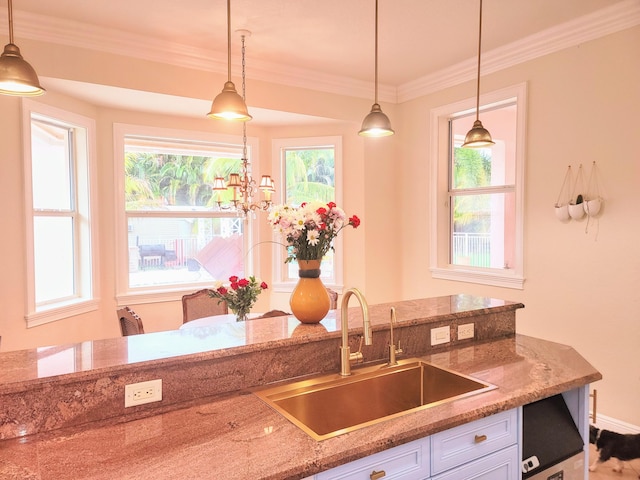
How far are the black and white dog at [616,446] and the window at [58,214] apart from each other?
3.94m

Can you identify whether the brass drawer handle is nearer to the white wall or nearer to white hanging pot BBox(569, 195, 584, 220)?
the white wall

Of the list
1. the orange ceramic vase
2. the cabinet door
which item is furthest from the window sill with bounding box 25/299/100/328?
the cabinet door

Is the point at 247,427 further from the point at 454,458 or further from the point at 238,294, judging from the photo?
the point at 238,294

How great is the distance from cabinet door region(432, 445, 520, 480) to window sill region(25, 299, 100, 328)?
314 centimetres

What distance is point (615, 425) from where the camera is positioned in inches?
120

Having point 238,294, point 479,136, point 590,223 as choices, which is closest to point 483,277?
point 590,223

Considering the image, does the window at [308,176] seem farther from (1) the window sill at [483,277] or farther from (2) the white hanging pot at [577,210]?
(2) the white hanging pot at [577,210]

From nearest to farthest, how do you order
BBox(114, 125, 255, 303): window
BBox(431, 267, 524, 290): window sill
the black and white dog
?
1. the black and white dog
2. BBox(431, 267, 524, 290): window sill
3. BBox(114, 125, 255, 303): window

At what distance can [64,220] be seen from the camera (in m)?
3.76

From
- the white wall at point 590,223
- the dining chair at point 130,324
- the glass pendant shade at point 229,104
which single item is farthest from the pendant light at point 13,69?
the white wall at point 590,223

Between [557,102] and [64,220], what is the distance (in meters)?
4.09

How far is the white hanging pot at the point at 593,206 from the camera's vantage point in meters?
3.05

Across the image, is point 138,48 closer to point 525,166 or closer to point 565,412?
point 525,166

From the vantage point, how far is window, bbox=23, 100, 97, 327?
331cm
